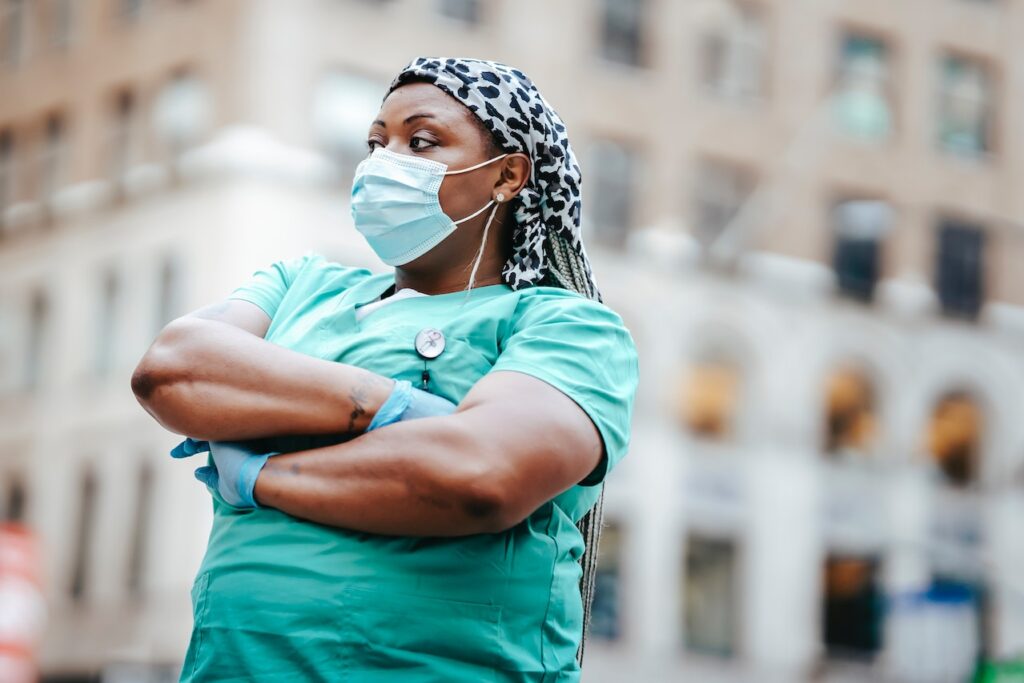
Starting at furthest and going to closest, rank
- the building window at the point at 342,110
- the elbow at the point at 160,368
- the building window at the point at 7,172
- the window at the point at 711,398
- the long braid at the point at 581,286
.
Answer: the building window at the point at 7,172, the window at the point at 711,398, the building window at the point at 342,110, the long braid at the point at 581,286, the elbow at the point at 160,368

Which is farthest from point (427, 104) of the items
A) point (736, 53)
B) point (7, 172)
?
point (7, 172)

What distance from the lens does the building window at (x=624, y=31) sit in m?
31.1

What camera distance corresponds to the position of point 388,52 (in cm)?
2845

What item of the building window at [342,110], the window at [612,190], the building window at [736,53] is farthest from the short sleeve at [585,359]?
the building window at [736,53]

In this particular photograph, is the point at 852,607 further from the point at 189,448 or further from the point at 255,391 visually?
the point at 255,391

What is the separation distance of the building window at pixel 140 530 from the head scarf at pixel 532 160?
2671 centimetres

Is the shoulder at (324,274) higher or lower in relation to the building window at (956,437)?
higher

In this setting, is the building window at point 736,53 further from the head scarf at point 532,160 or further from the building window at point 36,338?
the head scarf at point 532,160

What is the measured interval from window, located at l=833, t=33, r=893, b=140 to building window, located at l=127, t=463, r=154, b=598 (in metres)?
14.3

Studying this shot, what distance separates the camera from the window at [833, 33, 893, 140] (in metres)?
32.9

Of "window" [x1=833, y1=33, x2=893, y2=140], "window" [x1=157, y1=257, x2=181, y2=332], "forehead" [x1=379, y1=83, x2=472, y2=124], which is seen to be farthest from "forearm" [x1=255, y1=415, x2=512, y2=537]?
"window" [x1=833, y1=33, x2=893, y2=140]

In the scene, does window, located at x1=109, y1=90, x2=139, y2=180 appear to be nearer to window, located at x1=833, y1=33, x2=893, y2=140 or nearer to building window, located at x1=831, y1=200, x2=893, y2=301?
building window, located at x1=831, y1=200, x2=893, y2=301

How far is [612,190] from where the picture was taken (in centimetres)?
3061

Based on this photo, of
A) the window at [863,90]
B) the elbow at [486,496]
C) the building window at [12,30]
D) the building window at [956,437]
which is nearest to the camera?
the elbow at [486,496]
